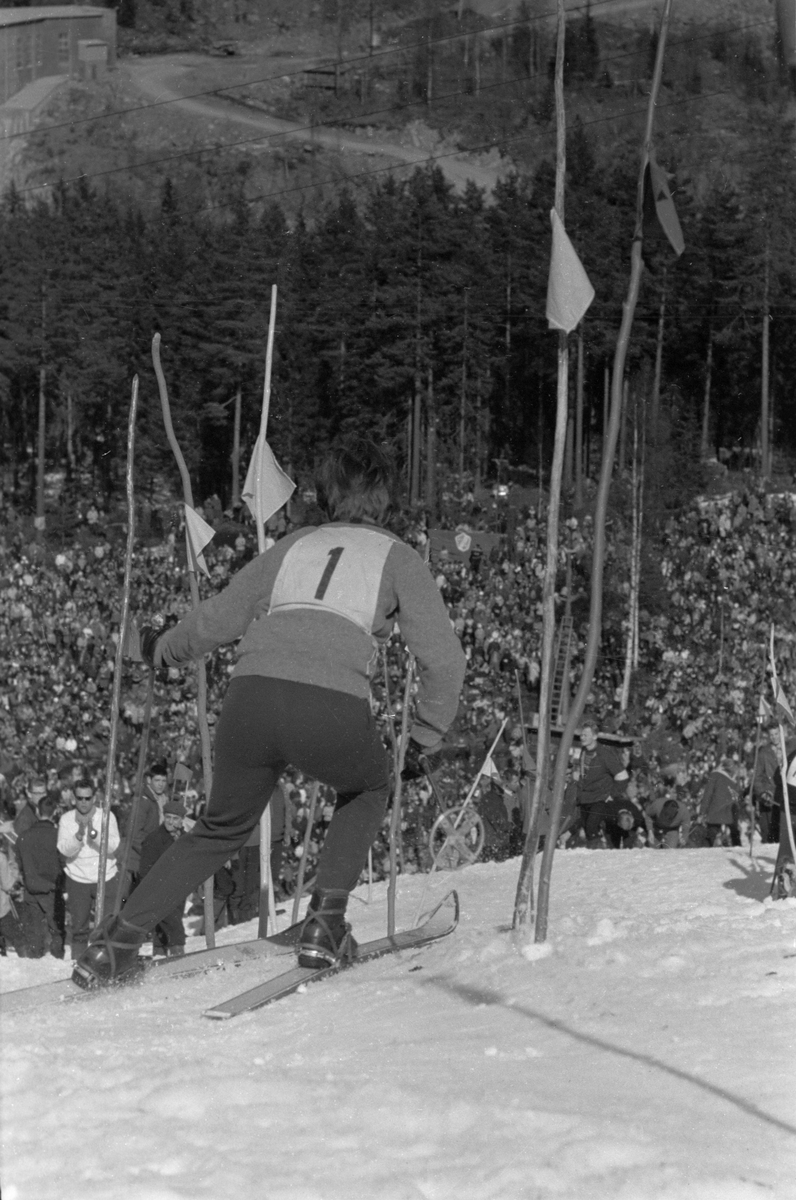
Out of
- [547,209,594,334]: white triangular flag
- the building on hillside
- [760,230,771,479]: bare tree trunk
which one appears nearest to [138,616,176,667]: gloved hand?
[547,209,594,334]: white triangular flag

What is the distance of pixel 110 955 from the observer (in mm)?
3480

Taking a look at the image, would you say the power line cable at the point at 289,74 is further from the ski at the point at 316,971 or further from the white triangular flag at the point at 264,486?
the ski at the point at 316,971

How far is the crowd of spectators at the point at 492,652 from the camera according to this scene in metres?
15.8

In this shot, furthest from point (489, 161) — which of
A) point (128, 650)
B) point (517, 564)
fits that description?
point (128, 650)

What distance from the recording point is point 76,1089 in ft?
7.89

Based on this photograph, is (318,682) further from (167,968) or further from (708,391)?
(708,391)

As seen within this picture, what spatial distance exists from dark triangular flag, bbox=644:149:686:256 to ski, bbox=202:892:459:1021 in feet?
6.89

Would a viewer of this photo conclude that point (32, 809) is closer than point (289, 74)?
Yes

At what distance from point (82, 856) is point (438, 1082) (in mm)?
5709

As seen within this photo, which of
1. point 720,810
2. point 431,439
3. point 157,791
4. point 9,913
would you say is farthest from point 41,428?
point 9,913

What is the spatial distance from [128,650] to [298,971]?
42.6 inches

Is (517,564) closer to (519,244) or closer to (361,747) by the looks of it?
(519,244)

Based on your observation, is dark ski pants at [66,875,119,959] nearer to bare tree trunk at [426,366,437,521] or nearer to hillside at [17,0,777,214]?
bare tree trunk at [426,366,437,521]

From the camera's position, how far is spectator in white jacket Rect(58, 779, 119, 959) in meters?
7.92
